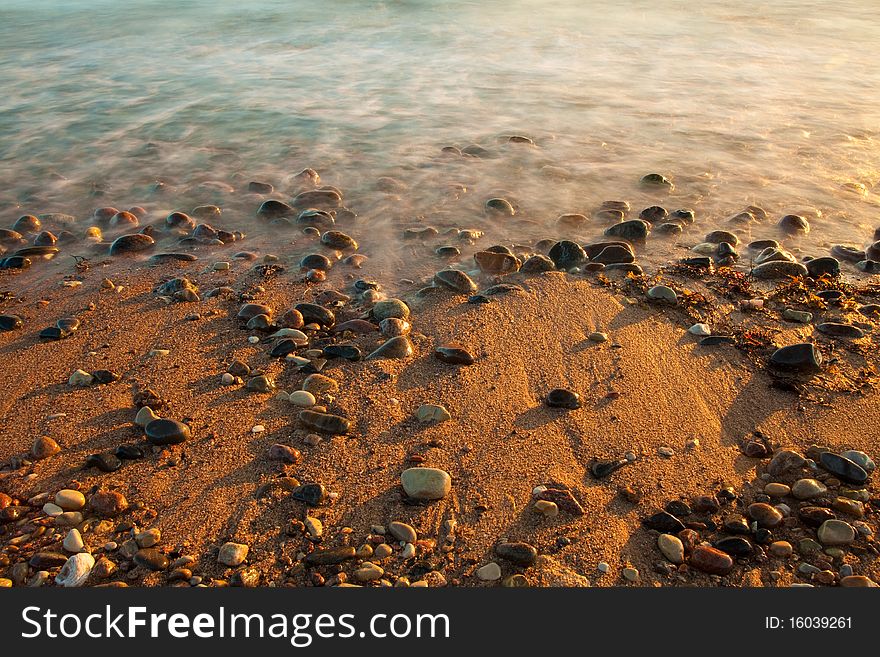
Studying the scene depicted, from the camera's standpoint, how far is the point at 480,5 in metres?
15.9

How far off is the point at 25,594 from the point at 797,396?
3.15m

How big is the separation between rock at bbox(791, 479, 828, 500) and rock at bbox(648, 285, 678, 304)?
1.54m

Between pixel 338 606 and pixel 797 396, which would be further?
pixel 797 396

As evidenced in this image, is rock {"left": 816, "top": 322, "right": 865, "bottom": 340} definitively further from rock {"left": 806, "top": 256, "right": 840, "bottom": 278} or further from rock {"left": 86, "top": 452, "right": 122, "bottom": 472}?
rock {"left": 86, "top": 452, "right": 122, "bottom": 472}

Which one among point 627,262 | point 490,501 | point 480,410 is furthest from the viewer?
point 627,262

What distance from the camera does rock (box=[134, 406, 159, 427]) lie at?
289 centimetres

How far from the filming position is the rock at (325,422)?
2869 mm

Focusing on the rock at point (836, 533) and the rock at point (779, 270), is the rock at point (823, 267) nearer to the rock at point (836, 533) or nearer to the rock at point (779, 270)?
the rock at point (779, 270)

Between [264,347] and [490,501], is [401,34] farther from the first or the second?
[490,501]

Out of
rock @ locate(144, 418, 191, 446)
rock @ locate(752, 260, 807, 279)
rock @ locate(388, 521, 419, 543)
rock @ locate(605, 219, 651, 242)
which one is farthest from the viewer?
rock @ locate(605, 219, 651, 242)

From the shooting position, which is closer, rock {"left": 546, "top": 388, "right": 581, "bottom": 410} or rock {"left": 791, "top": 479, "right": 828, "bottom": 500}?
rock {"left": 791, "top": 479, "right": 828, "bottom": 500}

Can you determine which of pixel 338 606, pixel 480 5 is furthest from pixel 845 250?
pixel 480 5

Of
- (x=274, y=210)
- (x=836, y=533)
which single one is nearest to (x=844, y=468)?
(x=836, y=533)

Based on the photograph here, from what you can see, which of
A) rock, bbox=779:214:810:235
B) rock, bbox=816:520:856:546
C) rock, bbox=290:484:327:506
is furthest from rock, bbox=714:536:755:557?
rock, bbox=779:214:810:235
